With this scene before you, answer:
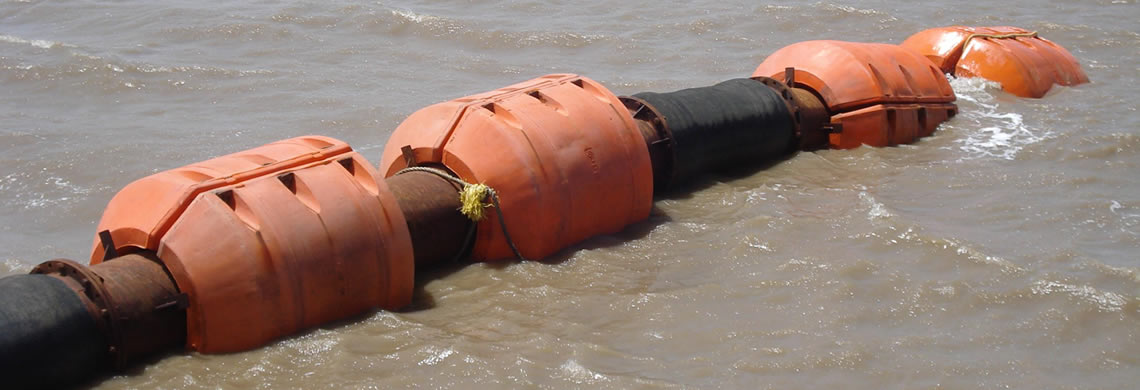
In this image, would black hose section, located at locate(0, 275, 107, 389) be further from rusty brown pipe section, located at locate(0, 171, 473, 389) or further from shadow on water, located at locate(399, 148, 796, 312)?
shadow on water, located at locate(399, 148, 796, 312)

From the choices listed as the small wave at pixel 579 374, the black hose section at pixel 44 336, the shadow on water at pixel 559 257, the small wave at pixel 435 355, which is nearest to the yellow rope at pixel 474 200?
the shadow on water at pixel 559 257

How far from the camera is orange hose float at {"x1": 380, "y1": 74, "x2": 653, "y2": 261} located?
6.43 metres

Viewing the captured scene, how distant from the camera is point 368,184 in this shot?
5.77 m

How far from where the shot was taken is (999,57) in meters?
11.0

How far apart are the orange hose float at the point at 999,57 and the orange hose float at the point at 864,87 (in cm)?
151

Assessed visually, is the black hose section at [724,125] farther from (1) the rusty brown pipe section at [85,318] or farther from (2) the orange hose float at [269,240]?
(1) the rusty brown pipe section at [85,318]

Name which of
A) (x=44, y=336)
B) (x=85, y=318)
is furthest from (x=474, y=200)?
(x=44, y=336)

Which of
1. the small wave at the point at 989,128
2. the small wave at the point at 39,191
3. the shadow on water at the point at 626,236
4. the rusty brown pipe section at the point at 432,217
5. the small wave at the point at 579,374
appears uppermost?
the rusty brown pipe section at the point at 432,217

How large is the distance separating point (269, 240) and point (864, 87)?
5.38 meters

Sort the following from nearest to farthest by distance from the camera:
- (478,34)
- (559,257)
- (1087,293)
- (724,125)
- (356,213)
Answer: (356,213), (1087,293), (559,257), (724,125), (478,34)

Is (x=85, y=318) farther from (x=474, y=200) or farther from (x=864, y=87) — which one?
(x=864, y=87)

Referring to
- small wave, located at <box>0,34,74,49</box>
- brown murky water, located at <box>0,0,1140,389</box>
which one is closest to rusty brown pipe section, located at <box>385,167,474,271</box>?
brown murky water, located at <box>0,0,1140,389</box>

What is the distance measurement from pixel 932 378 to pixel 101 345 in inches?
142

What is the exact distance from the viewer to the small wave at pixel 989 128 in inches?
364
